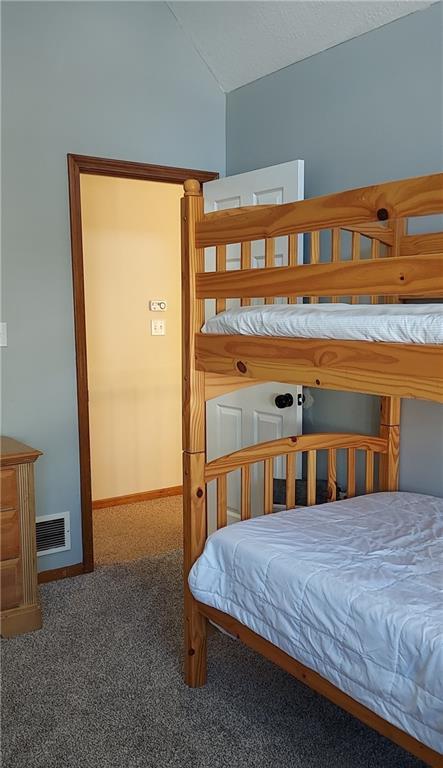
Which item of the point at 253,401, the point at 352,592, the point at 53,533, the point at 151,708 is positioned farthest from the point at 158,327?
the point at 352,592

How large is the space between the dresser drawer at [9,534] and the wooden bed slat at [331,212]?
1.34 m

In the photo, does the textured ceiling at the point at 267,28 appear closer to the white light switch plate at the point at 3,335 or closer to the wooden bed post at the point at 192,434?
the wooden bed post at the point at 192,434

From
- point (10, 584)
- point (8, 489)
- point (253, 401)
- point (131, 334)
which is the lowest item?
point (10, 584)

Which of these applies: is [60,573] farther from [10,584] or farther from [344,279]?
[344,279]

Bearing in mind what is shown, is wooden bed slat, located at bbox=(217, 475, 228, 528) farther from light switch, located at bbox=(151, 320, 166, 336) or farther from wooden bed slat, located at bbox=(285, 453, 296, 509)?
light switch, located at bbox=(151, 320, 166, 336)

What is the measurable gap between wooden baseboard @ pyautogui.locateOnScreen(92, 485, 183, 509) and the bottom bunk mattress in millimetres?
2284

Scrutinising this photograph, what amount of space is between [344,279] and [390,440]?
1.22 metres

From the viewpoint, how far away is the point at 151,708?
222 centimetres

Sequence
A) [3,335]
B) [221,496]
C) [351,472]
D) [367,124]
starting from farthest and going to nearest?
[3,335] < [367,124] < [351,472] < [221,496]

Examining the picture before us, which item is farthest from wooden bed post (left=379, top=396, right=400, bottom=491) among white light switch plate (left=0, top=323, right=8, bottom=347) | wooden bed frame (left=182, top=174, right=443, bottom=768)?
white light switch plate (left=0, top=323, right=8, bottom=347)

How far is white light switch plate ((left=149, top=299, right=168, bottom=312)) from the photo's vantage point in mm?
4480

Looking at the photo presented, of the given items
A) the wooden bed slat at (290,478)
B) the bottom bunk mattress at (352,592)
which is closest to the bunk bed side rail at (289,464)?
the wooden bed slat at (290,478)

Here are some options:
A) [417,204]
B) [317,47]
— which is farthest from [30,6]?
[417,204]

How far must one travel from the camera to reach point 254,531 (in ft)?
6.95
